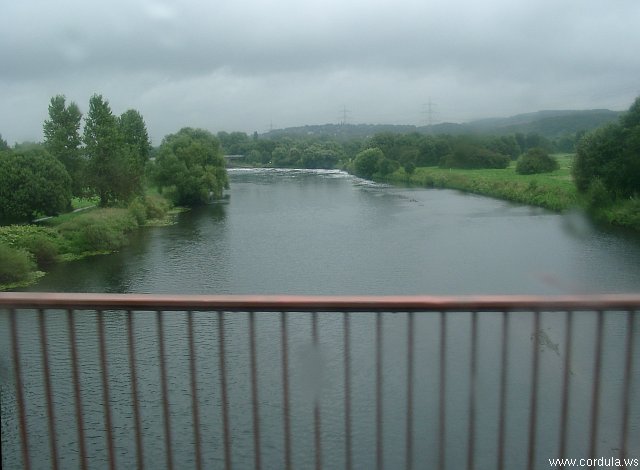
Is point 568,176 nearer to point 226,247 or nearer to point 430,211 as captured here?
point 430,211

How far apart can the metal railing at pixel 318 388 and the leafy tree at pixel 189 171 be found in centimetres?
2452

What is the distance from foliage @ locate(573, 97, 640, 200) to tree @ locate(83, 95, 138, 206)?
22721 millimetres

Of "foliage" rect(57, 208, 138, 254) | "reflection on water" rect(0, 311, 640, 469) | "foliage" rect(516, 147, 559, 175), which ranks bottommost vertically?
"reflection on water" rect(0, 311, 640, 469)

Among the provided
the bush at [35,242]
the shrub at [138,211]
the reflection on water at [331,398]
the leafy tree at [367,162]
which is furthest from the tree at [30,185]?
the leafy tree at [367,162]

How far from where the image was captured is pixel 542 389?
391 inches

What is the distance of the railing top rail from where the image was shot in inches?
72.9

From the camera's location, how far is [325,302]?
6.15 ft

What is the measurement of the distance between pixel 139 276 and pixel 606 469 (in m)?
18.6

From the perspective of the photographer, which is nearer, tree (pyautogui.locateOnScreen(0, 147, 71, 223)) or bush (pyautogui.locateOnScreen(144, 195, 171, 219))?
tree (pyautogui.locateOnScreen(0, 147, 71, 223))

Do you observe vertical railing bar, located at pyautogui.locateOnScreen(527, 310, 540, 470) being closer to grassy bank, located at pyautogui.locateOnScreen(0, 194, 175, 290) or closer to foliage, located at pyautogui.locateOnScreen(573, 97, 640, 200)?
grassy bank, located at pyautogui.locateOnScreen(0, 194, 175, 290)

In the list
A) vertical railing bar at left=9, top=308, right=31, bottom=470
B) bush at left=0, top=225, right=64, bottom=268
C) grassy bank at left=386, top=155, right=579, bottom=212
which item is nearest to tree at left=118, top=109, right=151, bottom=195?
bush at left=0, top=225, right=64, bottom=268

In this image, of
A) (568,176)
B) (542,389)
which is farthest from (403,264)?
(568,176)

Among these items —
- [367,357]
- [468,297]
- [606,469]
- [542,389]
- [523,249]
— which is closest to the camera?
[468,297]

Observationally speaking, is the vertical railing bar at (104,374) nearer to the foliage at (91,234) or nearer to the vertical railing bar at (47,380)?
the vertical railing bar at (47,380)
